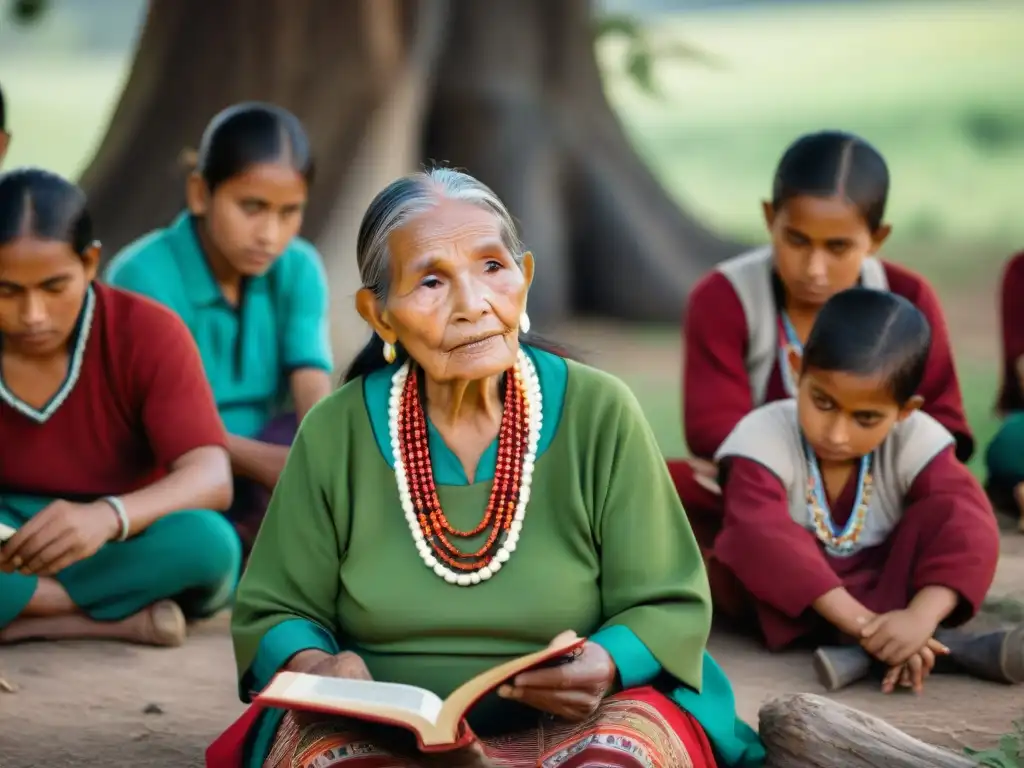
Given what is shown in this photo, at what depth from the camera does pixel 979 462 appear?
659 cm

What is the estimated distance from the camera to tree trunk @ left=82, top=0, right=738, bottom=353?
783 centimetres

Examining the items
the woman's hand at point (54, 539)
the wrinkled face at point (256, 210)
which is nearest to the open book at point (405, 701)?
the woman's hand at point (54, 539)

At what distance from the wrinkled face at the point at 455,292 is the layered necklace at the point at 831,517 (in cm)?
166

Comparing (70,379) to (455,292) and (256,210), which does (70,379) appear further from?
(455,292)

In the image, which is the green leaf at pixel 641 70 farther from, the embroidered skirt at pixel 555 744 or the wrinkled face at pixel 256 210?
the embroidered skirt at pixel 555 744

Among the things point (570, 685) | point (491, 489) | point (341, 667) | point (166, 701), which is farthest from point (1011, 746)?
point (166, 701)

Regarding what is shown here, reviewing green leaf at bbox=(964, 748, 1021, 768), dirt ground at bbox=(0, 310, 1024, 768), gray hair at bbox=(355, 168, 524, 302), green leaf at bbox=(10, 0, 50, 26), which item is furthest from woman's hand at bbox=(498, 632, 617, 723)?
→ green leaf at bbox=(10, 0, 50, 26)

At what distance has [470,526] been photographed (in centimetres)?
320

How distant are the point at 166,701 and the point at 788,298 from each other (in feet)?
7.67

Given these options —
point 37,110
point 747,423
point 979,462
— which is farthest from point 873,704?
point 37,110

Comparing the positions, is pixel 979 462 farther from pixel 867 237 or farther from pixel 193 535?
pixel 193 535

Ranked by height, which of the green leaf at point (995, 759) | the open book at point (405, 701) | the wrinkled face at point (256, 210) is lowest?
the green leaf at point (995, 759)

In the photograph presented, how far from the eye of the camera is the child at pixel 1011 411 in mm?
5734

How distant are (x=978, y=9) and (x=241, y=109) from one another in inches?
620
